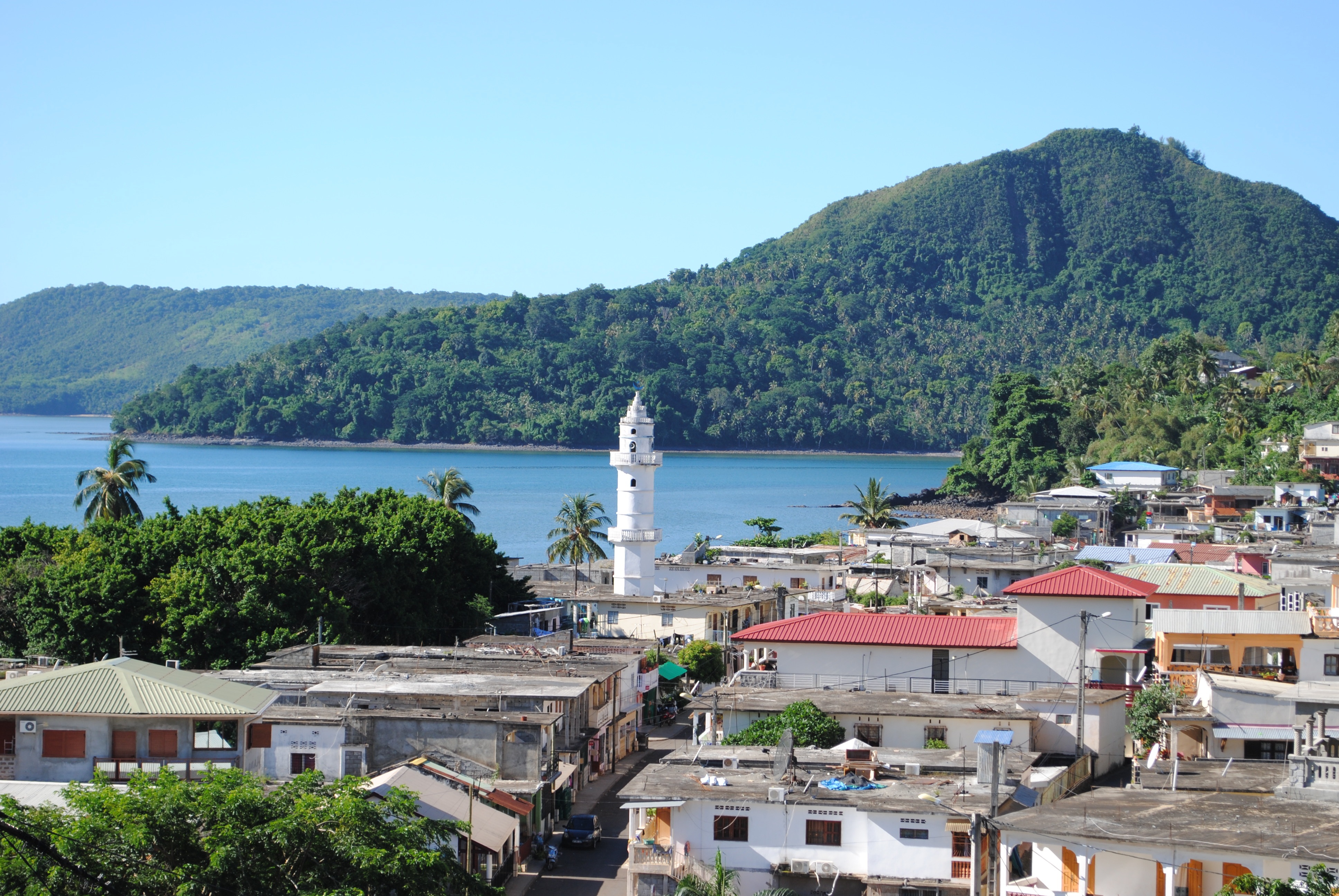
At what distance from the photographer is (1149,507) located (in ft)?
284

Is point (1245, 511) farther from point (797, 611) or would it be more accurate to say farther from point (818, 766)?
point (818, 766)

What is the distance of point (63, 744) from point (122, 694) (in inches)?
47.0

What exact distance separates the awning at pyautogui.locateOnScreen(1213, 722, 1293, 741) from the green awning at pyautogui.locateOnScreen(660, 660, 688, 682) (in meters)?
19.3

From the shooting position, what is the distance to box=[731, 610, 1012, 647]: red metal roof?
32.5 metres

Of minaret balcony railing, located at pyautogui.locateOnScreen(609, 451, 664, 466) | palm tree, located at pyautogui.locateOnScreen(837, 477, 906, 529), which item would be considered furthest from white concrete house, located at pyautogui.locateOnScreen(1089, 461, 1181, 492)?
minaret balcony railing, located at pyautogui.locateOnScreen(609, 451, 664, 466)

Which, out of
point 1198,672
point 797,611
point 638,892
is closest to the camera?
point 638,892

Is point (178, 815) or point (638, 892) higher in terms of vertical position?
point (178, 815)

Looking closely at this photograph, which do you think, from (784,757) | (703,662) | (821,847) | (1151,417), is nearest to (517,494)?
(1151,417)

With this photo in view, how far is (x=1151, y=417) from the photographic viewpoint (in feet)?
387

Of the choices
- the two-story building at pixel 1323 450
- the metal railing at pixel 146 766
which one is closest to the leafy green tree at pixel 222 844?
the metal railing at pixel 146 766

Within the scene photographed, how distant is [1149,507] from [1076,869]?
70926 millimetres

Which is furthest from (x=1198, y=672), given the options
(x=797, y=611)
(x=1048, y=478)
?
(x=1048, y=478)

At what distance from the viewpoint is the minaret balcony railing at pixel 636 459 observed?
57500 mm

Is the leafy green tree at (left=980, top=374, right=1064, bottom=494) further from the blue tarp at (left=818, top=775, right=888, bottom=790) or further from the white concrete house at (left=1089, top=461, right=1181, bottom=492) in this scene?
the blue tarp at (left=818, top=775, right=888, bottom=790)
